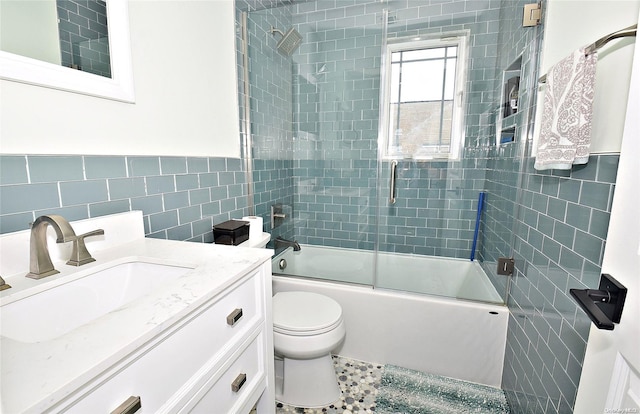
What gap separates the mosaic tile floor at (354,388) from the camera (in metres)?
1.54

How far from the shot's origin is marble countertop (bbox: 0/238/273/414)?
442 mm

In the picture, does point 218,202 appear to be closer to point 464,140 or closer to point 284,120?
point 284,120

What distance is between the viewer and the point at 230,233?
5.24 ft

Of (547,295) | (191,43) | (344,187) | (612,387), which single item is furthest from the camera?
(344,187)

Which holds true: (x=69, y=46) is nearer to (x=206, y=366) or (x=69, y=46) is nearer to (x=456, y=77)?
(x=206, y=366)

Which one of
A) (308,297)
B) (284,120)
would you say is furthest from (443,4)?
(308,297)

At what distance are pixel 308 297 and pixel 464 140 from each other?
179 cm

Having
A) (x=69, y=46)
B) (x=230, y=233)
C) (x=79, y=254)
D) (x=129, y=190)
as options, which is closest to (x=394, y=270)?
(x=230, y=233)

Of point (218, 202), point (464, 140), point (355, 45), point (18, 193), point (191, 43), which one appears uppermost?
point (355, 45)

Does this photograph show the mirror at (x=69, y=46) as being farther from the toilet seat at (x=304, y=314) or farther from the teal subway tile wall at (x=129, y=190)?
the toilet seat at (x=304, y=314)

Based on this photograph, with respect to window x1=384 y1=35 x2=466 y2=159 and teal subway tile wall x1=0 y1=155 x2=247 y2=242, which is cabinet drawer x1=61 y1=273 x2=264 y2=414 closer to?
teal subway tile wall x1=0 y1=155 x2=247 y2=242

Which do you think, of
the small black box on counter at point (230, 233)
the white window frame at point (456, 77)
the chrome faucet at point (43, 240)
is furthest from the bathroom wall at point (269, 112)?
the chrome faucet at point (43, 240)

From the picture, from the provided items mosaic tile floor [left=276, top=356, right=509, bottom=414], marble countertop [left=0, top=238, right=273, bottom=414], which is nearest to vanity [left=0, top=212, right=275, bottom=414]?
marble countertop [left=0, top=238, right=273, bottom=414]

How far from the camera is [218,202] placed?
5.98 ft
